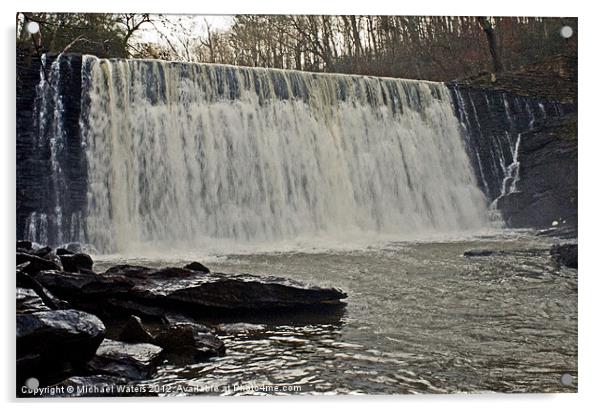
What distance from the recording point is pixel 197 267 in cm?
333

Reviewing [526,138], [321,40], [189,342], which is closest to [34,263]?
[189,342]

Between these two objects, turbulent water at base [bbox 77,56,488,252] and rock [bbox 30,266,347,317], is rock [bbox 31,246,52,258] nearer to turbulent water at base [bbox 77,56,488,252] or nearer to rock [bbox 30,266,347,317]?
rock [bbox 30,266,347,317]

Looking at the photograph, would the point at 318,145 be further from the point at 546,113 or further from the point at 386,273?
the point at 546,113

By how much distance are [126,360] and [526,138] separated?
244 centimetres

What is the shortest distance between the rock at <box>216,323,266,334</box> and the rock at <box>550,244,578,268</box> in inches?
61.3

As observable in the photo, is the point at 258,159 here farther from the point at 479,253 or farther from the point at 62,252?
the point at 479,253

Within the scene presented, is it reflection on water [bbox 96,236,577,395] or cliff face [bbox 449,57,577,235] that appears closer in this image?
reflection on water [bbox 96,236,577,395]

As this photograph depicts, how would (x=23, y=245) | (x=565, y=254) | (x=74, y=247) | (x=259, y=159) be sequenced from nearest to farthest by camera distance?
(x=23, y=245), (x=74, y=247), (x=565, y=254), (x=259, y=159)

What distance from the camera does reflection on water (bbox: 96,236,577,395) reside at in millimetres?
Answer: 3133

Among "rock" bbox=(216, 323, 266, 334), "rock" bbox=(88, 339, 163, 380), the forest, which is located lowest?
"rock" bbox=(88, 339, 163, 380)

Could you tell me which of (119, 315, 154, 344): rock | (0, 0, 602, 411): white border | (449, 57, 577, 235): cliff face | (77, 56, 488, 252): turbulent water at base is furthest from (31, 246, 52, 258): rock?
(449, 57, 577, 235): cliff face

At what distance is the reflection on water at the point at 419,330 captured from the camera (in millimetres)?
3133

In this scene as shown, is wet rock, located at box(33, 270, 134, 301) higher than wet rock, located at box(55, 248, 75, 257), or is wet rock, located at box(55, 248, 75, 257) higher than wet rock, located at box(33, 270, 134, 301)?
wet rock, located at box(55, 248, 75, 257)
